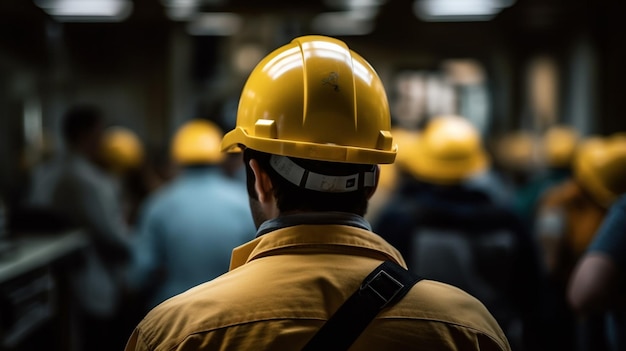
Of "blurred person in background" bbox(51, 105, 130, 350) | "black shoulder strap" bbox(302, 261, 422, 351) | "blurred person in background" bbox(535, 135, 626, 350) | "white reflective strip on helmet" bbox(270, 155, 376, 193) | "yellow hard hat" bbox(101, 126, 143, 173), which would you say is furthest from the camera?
"yellow hard hat" bbox(101, 126, 143, 173)

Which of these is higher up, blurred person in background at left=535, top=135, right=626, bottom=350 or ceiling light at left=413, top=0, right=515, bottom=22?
ceiling light at left=413, top=0, right=515, bottom=22

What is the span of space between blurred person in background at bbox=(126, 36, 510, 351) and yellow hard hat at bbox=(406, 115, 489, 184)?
2.22m

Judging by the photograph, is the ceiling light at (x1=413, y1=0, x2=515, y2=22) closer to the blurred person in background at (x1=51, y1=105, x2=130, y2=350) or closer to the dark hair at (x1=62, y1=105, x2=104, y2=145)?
the dark hair at (x1=62, y1=105, x2=104, y2=145)

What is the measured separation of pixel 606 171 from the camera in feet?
13.6

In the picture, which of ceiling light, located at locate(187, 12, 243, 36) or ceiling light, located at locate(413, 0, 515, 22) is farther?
ceiling light, located at locate(187, 12, 243, 36)

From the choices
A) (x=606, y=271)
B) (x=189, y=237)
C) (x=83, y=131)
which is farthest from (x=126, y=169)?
(x=606, y=271)

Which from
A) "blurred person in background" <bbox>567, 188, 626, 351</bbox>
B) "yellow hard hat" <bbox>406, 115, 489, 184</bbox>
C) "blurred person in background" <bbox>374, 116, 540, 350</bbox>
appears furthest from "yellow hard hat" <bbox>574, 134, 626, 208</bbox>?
"blurred person in background" <bbox>567, 188, 626, 351</bbox>

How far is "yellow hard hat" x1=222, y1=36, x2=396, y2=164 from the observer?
1.67 meters

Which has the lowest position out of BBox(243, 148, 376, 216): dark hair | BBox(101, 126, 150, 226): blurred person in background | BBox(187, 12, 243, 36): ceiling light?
BBox(101, 126, 150, 226): blurred person in background

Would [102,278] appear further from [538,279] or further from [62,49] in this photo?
[62,49]

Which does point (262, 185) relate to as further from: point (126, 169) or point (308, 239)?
point (126, 169)

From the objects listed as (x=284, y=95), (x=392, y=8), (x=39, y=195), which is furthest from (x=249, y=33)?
(x=284, y=95)

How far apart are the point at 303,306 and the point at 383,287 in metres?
0.16

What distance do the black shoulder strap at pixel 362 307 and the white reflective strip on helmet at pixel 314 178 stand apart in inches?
7.6
